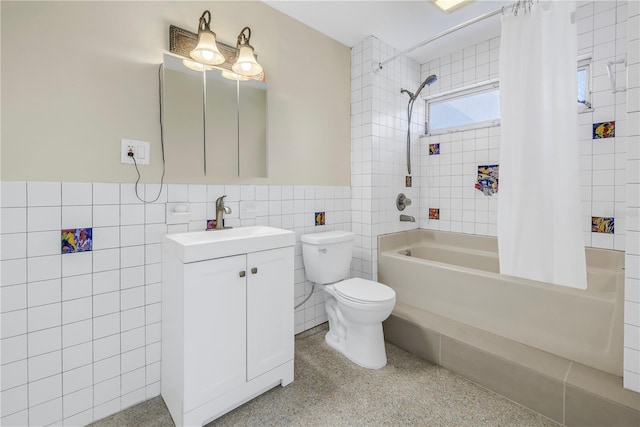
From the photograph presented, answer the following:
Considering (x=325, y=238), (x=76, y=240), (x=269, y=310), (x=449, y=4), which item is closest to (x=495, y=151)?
(x=449, y=4)

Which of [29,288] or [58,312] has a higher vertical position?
[29,288]

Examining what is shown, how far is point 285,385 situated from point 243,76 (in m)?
1.86

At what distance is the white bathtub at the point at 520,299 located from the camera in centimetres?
142

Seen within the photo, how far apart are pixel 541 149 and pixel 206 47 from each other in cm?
180

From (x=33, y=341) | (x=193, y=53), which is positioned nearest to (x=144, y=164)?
(x=193, y=53)

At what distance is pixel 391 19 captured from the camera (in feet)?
6.99

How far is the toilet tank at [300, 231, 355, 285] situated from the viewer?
80.5 inches

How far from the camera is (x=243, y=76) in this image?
179cm

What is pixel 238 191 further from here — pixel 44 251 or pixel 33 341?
pixel 33 341

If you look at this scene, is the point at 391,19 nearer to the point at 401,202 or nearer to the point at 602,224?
the point at 401,202

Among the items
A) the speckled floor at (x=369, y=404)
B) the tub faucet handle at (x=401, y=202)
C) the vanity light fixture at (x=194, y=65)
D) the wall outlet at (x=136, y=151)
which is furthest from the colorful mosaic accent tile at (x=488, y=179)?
the wall outlet at (x=136, y=151)

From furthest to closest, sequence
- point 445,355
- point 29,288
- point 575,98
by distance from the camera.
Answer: point 445,355
point 575,98
point 29,288

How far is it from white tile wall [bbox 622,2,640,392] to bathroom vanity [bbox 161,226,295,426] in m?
1.56

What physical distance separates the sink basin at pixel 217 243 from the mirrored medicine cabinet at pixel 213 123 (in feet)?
1.19
